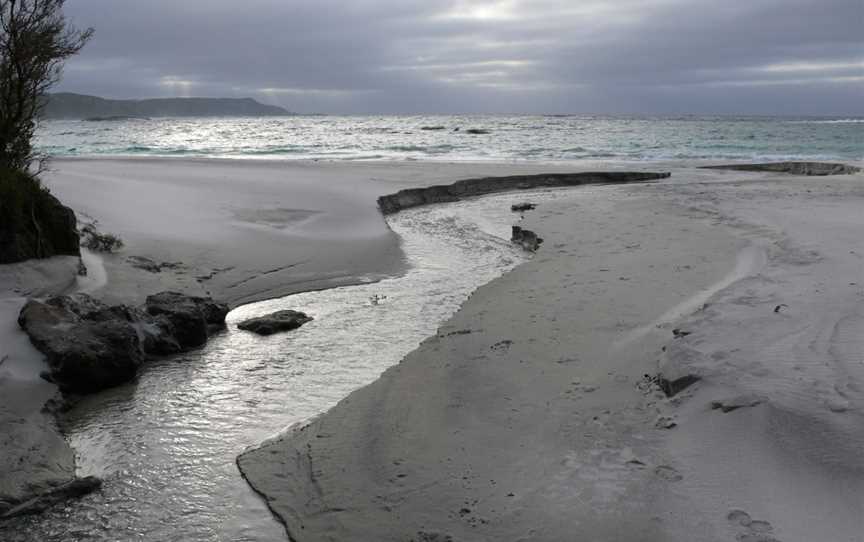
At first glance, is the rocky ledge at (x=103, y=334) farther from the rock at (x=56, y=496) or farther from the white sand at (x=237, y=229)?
the rock at (x=56, y=496)

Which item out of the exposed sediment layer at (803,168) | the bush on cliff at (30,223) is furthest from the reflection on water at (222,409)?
the exposed sediment layer at (803,168)

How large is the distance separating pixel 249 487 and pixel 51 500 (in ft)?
3.93

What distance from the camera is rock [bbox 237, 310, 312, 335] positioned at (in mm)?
7738

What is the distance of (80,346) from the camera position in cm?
609

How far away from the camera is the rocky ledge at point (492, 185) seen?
18.8m

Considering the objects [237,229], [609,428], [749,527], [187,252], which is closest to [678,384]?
[609,428]

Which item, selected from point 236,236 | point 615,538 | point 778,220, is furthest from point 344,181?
point 615,538

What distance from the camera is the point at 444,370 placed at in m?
5.98

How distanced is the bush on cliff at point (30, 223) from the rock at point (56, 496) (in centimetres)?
444

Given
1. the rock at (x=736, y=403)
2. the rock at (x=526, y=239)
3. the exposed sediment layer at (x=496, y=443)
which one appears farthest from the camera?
the rock at (x=526, y=239)

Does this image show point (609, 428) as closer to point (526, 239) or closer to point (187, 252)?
point (187, 252)

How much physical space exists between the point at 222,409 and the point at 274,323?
220cm

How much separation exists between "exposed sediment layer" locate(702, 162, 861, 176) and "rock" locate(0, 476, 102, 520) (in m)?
26.9

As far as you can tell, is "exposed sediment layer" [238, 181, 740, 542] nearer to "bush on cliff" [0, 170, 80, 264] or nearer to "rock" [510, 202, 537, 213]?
"bush on cliff" [0, 170, 80, 264]
